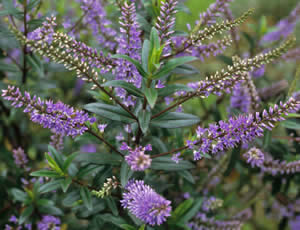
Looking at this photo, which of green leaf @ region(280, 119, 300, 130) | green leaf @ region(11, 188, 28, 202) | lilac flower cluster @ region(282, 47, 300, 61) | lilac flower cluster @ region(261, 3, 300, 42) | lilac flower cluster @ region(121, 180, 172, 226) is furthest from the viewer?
lilac flower cluster @ region(261, 3, 300, 42)

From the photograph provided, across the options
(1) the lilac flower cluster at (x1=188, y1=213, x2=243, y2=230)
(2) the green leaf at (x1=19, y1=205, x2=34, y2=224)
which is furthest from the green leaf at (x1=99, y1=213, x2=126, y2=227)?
(1) the lilac flower cluster at (x1=188, y1=213, x2=243, y2=230)

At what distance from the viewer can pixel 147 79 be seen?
4.69 feet

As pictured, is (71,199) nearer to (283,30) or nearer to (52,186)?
(52,186)

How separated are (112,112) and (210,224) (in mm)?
1170

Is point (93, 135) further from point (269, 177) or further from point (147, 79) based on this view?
point (269, 177)

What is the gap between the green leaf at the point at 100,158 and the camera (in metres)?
1.71

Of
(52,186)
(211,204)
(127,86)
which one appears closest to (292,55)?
(211,204)

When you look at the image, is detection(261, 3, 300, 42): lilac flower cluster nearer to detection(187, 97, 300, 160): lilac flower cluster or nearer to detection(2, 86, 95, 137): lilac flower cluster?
detection(187, 97, 300, 160): lilac flower cluster

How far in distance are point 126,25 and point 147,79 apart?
29cm

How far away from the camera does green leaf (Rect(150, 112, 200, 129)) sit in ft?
5.18

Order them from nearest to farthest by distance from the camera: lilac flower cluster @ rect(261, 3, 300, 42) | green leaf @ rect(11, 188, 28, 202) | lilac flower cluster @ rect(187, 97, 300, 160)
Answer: lilac flower cluster @ rect(187, 97, 300, 160), green leaf @ rect(11, 188, 28, 202), lilac flower cluster @ rect(261, 3, 300, 42)

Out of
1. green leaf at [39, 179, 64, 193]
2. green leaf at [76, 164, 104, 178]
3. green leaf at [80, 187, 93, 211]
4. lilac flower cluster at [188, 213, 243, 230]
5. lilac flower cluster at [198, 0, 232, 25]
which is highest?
lilac flower cluster at [198, 0, 232, 25]

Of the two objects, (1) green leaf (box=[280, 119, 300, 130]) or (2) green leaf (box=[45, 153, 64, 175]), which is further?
(1) green leaf (box=[280, 119, 300, 130])

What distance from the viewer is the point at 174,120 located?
1.62 m
